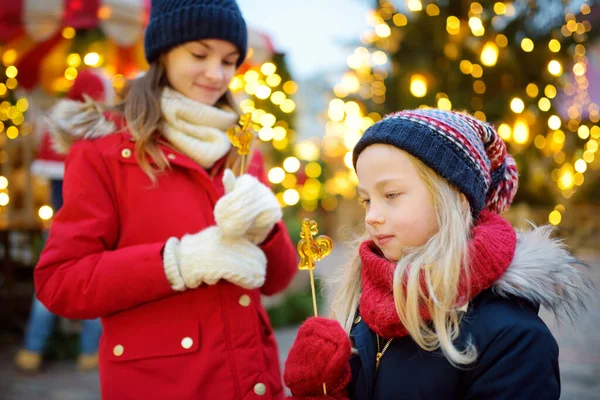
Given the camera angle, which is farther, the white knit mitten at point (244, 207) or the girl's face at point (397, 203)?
the white knit mitten at point (244, 207)

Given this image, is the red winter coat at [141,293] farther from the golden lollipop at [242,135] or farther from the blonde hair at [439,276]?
the blonde hair at [439,276]

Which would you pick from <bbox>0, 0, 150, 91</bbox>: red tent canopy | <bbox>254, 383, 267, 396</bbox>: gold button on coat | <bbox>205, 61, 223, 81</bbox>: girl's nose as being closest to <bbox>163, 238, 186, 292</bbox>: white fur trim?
<bbox>254, 383, 267, 396</bbox>: gold button on coat

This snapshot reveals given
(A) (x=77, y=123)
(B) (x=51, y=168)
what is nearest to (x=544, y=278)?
(A) (x=77, y=123)

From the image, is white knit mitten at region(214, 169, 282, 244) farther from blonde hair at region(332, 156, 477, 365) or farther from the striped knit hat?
blonde hair at region(332, 156, 477, 365)

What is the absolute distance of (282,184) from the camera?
271 inches

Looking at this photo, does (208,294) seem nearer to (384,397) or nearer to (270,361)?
(270,361)

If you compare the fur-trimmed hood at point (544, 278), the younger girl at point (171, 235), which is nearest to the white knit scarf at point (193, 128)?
the younger girl at point (171, 235)

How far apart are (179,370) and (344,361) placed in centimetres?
60

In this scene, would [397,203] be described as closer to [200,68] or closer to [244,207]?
[244,207]

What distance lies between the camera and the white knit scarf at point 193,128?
70.1 inches

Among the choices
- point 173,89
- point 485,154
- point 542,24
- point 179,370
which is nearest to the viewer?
point 485,154

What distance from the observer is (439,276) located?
1.23 meters

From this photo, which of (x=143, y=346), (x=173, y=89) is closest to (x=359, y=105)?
(x=173, y=89)

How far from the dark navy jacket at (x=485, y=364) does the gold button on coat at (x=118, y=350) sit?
706mm
